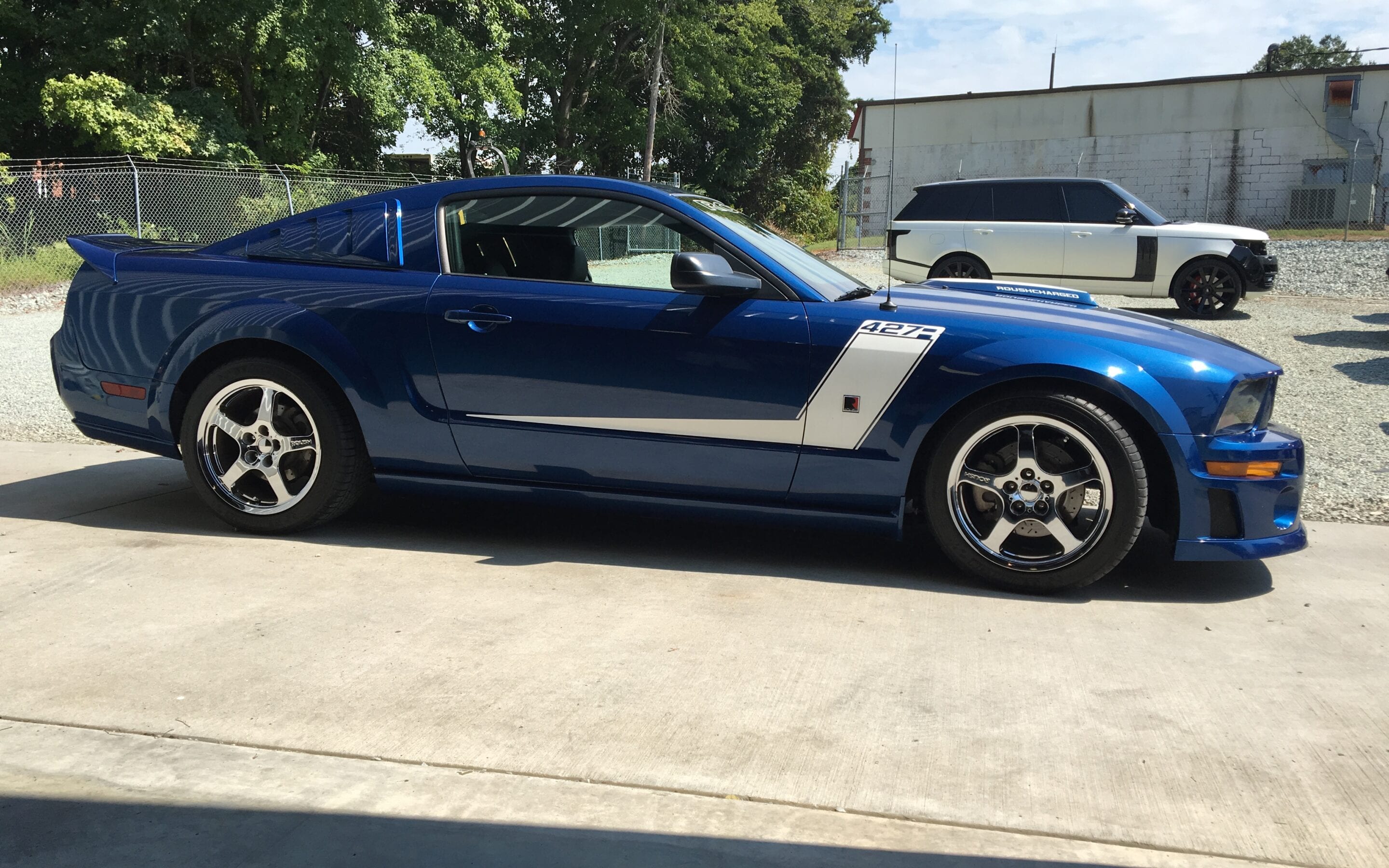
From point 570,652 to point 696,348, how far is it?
4.05ft

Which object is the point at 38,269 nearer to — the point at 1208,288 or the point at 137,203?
the point at 137,203

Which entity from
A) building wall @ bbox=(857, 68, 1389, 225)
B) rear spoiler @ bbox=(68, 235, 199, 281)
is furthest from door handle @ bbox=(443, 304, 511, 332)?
building wall @ bbox=(857, 68, 1389, 225)

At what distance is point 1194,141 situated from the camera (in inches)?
1261

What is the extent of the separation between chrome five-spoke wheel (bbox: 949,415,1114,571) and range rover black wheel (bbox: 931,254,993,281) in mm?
11006

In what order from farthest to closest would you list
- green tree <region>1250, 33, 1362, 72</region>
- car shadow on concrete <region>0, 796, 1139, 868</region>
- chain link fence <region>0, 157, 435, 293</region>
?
1. green tree <region>1250, 33, 1362, 72</region>
2. chain link fence <region>0, 157, 435, 293</region>
3. car shadow on concrete <region>0, 796, 1139, 868</region>

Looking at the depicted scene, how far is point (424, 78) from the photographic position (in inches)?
1080

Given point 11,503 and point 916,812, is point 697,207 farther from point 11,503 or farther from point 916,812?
point 11,503

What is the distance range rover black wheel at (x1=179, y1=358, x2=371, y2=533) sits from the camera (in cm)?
435

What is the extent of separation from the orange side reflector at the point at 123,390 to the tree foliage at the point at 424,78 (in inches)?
791

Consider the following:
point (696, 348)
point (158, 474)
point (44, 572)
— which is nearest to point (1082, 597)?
point (696, 348)

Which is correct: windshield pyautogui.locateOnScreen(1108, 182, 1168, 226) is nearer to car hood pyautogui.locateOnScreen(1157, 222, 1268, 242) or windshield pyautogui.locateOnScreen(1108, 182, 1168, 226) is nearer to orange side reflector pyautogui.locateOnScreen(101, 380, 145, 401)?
car hood pyautogui.locateOnScreen(1157, 222, 1268, 242)

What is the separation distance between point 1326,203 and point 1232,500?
32.6 m

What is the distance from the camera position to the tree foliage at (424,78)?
23.8 metres

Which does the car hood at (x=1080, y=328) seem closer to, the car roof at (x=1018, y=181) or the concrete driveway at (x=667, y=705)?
the concrete driveway at (x=667, y=705)
